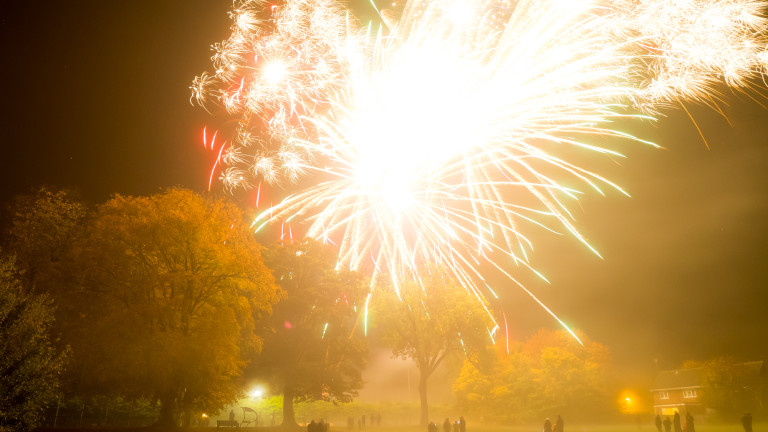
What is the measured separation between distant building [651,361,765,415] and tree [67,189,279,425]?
215 ft

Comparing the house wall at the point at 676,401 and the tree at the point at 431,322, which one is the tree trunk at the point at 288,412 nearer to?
the tree at the point at 431,322

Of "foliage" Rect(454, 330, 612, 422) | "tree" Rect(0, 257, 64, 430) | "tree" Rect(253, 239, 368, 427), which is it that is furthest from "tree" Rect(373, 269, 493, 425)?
"tree" Rect(0, 257, 64, 430)

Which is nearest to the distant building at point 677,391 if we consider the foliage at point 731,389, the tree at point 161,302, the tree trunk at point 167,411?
the foliage at point 731,389

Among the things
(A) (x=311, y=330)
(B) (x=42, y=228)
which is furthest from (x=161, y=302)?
(A) (x=311, y=330)

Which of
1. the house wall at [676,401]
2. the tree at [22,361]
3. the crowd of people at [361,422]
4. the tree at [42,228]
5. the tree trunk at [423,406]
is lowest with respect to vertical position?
the house wall at [676,401]

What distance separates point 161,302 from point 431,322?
2799cm

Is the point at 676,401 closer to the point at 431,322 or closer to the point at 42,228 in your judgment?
the point at 431,322

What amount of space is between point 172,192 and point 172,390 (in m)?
9.32

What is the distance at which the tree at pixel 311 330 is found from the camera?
1390 inches

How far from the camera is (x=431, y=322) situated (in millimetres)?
47406

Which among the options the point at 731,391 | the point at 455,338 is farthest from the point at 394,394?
the point at 731,391

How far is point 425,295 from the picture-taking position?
48.2 metres

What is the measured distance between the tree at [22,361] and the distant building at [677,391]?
72437 millimetres

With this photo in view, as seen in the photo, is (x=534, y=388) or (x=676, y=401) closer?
(x=534, y=388)
